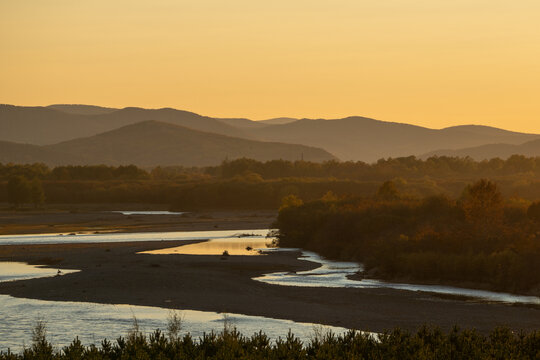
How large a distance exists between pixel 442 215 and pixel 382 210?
6.80 m

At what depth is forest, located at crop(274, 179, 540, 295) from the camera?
60.4 m

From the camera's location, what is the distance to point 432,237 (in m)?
70.7


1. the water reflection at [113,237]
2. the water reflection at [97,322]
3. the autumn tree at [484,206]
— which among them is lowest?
the water reflection at [97,322]

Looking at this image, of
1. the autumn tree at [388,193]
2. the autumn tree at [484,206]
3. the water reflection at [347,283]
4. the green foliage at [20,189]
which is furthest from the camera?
the green foliage at [20,189]

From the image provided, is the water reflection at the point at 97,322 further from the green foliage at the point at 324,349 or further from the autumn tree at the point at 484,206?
the autumn tree at the point at 484,206

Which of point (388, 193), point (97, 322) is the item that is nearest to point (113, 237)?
point (388, 193)

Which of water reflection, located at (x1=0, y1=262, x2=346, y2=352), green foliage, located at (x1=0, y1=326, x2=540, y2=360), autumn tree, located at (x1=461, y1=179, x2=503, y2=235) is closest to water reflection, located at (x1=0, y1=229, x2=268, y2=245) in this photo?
autumn tree, located at (x1=461, y1=179, x2=503, y2=235)

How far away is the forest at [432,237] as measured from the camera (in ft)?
198

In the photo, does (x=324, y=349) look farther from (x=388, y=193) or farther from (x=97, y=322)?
(x=388, y=193)

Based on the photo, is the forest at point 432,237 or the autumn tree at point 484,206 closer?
the forest at point 432,237

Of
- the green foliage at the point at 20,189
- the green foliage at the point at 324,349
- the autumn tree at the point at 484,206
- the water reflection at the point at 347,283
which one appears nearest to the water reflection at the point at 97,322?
the green foliage at the point at 324,349

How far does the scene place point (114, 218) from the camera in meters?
144

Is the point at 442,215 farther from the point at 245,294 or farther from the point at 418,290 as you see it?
the point at 245,294

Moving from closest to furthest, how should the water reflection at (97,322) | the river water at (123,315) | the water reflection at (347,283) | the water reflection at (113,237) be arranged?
the water reflection at (97,322) < the river water at (123,315) < the water reflection at (347,283) < the water reflection at (113,237)
